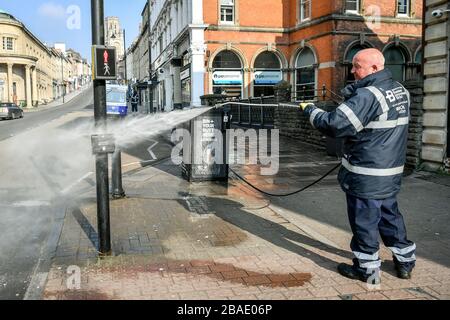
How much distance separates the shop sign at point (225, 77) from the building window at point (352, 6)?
7.57 metres

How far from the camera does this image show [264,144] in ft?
53.3

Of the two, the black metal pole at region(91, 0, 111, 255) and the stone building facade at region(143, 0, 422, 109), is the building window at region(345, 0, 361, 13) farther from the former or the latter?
the black metal pole at region(91, 0, 111, 255)

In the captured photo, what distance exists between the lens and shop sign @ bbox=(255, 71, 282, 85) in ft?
98.8

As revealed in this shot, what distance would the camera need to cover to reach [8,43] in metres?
67.2

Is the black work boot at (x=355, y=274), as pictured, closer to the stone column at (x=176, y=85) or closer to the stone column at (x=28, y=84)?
the stone column at (x=176, y=85)

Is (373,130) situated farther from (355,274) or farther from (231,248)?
(231,248)

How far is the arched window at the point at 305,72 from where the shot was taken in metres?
28.1

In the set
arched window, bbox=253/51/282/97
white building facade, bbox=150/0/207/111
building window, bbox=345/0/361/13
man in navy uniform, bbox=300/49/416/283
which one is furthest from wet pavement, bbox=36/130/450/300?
arched window, bbox=253/51/282/97

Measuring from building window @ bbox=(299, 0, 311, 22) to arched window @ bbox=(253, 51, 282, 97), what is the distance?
3045mm

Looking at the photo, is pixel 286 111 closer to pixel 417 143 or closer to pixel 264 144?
pixel 264 144

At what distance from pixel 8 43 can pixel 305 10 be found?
174ft

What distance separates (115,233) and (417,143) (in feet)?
22.8

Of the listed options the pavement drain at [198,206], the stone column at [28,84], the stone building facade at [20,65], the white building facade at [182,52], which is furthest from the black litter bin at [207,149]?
the stone column at [28,84]

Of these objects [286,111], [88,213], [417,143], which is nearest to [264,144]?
[286,111]
